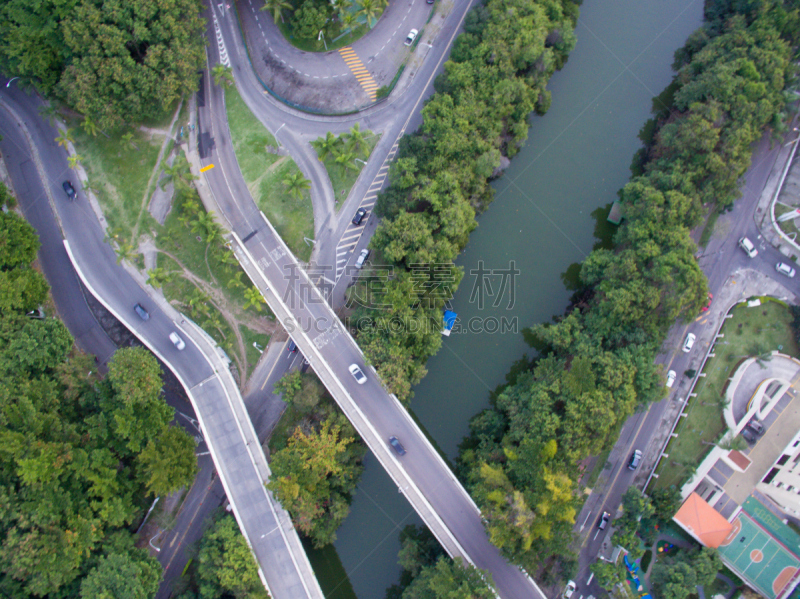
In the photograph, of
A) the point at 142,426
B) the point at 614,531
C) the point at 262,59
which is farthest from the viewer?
the point at 262,59

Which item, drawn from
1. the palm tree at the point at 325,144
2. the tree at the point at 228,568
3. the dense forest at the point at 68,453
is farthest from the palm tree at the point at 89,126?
the tree at the point at 228,568

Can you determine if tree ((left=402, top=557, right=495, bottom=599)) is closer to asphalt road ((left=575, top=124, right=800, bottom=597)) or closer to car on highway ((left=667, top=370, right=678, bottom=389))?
asphalt road ((left=575, top=124, right=800, bottom=597))

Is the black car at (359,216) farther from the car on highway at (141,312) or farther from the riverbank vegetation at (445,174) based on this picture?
the car on highway at (141,312)

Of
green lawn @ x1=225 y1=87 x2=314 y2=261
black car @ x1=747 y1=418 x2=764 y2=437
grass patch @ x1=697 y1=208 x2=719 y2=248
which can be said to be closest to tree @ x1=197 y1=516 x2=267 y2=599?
green lawn @ x1=225 y1=87 x2=314 y2=261

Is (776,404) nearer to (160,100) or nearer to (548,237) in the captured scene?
(548,237)

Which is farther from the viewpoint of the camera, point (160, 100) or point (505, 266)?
point (505, 266)

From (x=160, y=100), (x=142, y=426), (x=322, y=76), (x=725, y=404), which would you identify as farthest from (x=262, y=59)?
(x=725, y=404)
